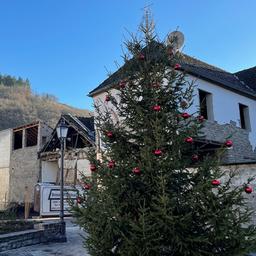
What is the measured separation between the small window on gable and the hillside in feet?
91.4

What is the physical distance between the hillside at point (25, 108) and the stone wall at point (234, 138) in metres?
28.8

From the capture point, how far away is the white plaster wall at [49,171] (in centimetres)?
2280

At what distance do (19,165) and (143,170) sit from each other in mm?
Answer: 22015

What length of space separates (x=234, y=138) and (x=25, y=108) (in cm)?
4380

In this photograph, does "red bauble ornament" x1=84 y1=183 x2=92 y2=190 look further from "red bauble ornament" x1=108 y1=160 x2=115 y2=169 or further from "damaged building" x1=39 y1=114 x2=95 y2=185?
"damaged building" x1=39 y1=114 x2=95 y2=185

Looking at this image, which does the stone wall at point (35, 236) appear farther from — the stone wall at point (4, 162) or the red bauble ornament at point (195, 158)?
the stone wall at point (4, 162)

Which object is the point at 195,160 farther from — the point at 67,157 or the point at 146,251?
the point at 67,157

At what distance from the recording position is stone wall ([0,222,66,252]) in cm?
783

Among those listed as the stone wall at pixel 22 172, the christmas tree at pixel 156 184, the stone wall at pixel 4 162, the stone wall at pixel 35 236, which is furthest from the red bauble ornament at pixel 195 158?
the stone wall at pixel 4 162

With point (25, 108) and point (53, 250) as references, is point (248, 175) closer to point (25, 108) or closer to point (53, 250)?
point (53, 250)

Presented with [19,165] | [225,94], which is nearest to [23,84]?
[19,165]

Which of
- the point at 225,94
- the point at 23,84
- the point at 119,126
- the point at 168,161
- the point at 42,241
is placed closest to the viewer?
the point at 168,161

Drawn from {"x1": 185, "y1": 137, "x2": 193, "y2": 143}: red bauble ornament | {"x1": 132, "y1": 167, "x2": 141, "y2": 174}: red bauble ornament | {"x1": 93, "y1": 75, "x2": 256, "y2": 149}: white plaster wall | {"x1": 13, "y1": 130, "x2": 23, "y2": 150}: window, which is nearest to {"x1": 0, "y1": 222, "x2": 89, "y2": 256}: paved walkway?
{"x1": 132, "y1": 167, "x2": 141, "y2": 174}: red bauble ornament

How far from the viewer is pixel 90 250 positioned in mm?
4426
